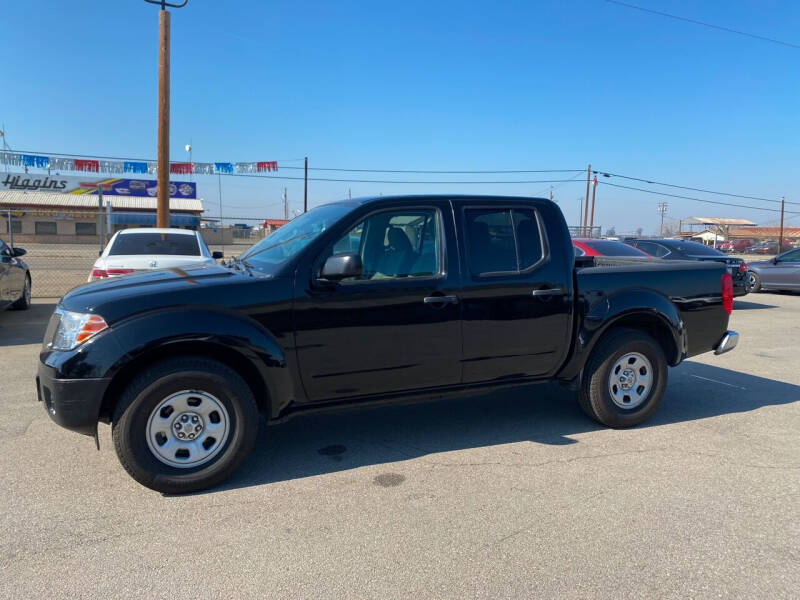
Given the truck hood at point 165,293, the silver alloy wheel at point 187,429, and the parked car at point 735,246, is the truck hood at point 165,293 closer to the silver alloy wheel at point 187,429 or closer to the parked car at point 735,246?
the silver alloy wheel at point 187,429

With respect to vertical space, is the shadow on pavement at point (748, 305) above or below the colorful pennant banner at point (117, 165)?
below

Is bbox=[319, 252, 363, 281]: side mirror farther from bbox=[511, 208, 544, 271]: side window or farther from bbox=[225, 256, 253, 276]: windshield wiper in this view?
bbox=[511, 208, 544, 271]: side window

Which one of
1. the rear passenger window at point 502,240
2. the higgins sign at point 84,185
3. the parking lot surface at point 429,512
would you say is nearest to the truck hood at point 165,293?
A: the parking lot surface at point 429,512

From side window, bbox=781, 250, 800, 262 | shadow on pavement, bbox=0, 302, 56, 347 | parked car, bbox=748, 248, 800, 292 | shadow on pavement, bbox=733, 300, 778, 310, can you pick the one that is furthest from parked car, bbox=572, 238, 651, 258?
shadow on pavement, bbox=0, 302, 56, 347

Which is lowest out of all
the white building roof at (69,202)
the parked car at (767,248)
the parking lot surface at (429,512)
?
the parking lot surface at (429,512)

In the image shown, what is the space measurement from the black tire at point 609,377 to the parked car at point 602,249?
22.8 feet

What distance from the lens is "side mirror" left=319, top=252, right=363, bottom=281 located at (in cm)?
356

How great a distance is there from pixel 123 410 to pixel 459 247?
2.44m

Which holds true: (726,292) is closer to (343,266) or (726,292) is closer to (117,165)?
(343,266)

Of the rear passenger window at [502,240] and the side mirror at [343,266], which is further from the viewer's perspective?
the rear passenger window at [502,240]

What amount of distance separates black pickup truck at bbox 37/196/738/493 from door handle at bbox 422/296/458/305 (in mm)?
14

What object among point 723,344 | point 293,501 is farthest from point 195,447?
point 723,344

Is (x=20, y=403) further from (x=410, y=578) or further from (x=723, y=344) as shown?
(x=723, y=344)

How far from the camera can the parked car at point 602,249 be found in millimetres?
11570
